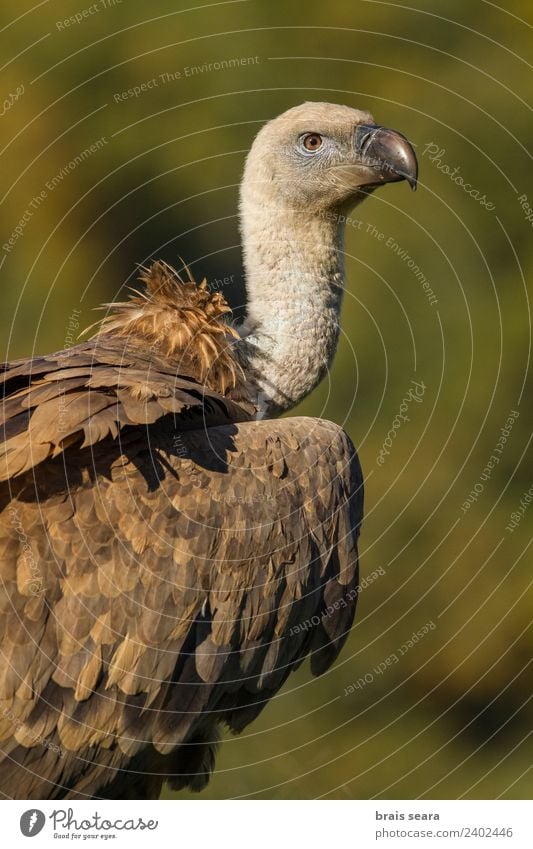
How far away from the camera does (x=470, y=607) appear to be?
34.1 ft

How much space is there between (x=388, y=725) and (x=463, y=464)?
7.28 ft

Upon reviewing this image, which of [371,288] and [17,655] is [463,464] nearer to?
[371,288]

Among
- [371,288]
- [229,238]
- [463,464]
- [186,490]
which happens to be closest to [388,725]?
[463,464]

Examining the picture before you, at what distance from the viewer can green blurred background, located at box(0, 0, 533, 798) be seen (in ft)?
32.9

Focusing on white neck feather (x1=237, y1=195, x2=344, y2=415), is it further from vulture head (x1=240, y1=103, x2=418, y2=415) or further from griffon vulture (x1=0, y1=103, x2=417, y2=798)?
griffon vulture (x1=0, y1=103, x2=417, y2=798)

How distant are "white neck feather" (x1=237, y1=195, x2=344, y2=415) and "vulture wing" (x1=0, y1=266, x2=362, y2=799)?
58cm

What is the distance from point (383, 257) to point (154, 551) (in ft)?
21.0

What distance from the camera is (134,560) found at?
4191 millimetres

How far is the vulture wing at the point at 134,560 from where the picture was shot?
13.4 ft

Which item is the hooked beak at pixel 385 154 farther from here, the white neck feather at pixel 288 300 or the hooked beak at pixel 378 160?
the white neck feather at pixel 288 300

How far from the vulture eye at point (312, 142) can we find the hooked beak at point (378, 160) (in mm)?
128

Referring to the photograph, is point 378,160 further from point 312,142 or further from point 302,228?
point 302,228

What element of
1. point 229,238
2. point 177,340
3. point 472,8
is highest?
point 472,8

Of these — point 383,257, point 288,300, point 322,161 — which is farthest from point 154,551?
point 383,257
